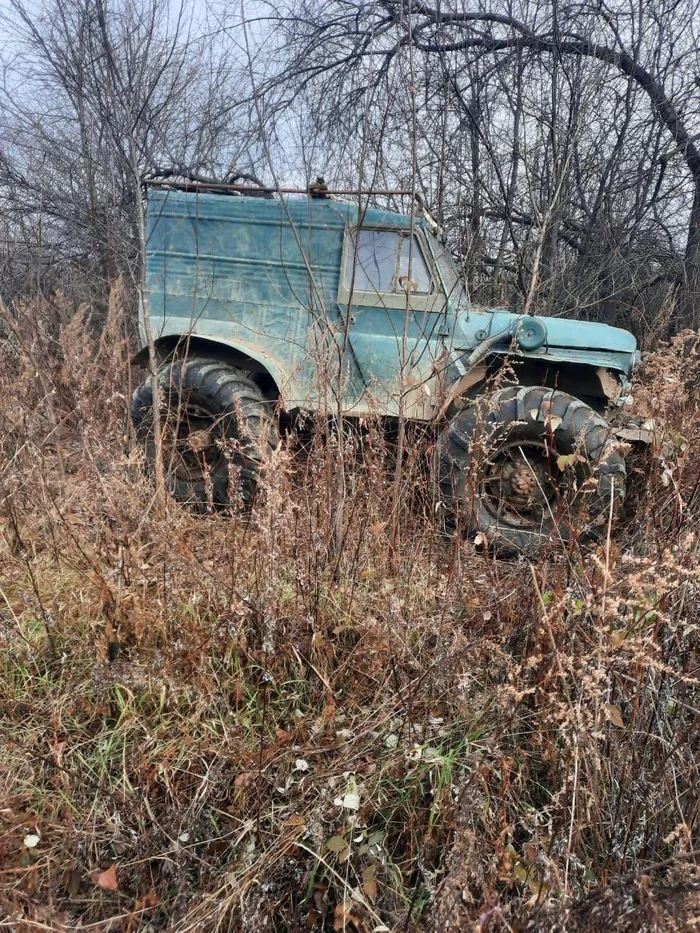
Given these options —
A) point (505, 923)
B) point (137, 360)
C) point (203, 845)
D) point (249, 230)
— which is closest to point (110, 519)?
point (203, 845)

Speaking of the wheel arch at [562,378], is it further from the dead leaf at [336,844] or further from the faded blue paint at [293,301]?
the dead leaf at [336,844]

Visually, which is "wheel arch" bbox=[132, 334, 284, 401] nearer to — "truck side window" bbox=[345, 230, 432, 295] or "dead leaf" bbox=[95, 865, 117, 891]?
"truck side window" bbox=[345, 230, 432, 295]

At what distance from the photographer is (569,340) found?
13.1 feet

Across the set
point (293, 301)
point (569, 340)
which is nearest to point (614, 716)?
point (569, 340)

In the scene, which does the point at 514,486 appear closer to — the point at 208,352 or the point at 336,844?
the point at 336,844

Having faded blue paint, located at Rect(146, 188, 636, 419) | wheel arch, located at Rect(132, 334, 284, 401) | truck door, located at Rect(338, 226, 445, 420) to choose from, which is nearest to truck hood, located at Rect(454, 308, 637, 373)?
faded blue paint, located at Rect(146, 188, 636, 419)

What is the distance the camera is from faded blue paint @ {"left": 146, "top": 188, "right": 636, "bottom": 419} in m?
4.04

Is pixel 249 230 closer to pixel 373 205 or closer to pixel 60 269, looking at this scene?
pixel 373 205

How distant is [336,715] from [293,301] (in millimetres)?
3060

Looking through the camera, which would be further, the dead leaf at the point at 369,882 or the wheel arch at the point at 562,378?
the wheel arch at the point at 562,378

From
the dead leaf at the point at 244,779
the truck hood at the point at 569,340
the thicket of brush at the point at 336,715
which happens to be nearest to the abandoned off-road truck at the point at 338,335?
the truck hood at the point at 569,340

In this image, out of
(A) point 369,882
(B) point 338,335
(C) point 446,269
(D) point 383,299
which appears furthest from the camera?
(C) point 446,269

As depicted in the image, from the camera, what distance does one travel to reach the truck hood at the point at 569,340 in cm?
397

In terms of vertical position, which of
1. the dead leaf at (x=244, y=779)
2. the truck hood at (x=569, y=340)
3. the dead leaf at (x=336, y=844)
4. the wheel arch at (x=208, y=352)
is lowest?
the dead leaf at (x=336, y=844)
